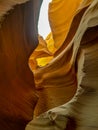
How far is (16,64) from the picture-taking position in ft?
1.37

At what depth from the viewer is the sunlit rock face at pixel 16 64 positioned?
392 mm

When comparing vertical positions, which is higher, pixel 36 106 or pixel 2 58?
pixel 2 58

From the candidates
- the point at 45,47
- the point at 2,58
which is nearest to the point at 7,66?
the point at 2,58

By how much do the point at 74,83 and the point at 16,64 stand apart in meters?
0.08

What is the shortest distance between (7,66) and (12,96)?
0.12ft

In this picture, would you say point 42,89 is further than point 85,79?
Yes

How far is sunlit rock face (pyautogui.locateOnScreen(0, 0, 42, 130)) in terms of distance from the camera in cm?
39

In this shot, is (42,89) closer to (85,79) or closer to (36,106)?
(36,106)

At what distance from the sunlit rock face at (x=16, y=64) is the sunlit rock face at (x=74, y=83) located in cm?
3

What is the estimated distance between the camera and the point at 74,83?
17.3 inches

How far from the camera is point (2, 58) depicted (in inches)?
15.3

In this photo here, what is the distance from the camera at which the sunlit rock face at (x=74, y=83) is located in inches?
13.2

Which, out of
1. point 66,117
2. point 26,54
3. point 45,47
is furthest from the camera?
point 45,47

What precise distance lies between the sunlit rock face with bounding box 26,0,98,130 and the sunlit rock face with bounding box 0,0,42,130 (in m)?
0.03
